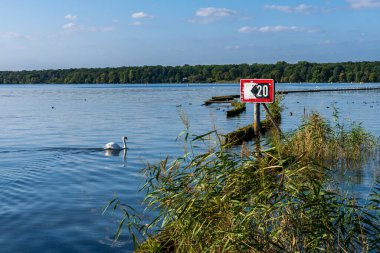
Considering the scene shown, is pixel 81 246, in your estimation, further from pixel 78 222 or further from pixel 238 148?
pixel 238 148

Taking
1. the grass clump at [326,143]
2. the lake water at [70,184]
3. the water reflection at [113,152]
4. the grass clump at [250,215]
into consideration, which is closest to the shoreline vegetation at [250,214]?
the grass clump at [250,215]

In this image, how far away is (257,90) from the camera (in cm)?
2170

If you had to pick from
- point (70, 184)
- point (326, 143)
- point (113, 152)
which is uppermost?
point (326, 143)

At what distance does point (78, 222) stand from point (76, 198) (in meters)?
2.92

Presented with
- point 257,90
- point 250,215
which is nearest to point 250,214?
point 250,215

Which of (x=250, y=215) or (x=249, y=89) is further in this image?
(x=249, y=89)

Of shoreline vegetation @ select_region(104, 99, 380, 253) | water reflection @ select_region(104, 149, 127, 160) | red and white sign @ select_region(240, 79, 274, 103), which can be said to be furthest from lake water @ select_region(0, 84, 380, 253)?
red and white sign @ select_region(240, 79, 274, 103)

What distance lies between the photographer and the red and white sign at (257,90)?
70.4 ft

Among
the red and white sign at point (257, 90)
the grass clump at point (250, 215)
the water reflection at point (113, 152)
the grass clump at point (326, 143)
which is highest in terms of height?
the red and white sign at point (257, 90)

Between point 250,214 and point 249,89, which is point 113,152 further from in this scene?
point 250,214

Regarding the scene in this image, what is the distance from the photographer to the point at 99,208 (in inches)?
567

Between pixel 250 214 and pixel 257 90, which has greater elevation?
pixel 257 90

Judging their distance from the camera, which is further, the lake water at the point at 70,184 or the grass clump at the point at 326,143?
the grass clump at the point at 326,143

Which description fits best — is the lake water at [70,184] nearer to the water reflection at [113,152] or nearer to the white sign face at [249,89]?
the water reflection at [113,152]
